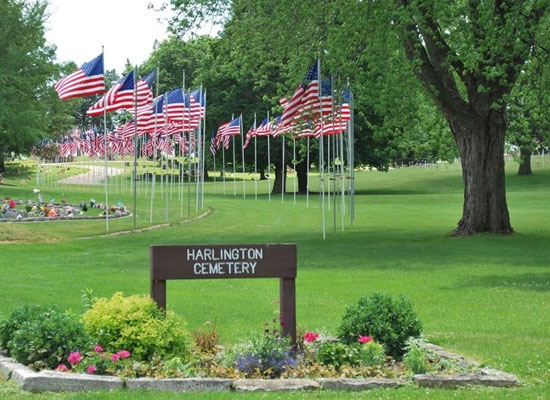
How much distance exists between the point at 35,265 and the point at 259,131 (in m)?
32.1

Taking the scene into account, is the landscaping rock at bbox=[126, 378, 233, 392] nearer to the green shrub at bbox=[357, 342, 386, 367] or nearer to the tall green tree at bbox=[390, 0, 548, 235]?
the green shrub at bbox=[357, 342, 386, 367]

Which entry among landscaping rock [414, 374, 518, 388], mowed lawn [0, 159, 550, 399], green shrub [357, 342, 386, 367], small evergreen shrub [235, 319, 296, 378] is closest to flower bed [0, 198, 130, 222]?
mowed lawn [0, 159, 550, 399]

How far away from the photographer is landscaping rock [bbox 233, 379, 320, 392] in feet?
27.7

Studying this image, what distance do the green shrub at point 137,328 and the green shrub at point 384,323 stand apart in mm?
1687

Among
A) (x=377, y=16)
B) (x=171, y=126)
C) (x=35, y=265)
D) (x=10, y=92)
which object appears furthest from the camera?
(x=10, y=92)

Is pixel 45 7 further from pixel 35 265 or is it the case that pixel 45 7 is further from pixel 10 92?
pixel 35 265

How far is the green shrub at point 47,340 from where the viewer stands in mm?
9031

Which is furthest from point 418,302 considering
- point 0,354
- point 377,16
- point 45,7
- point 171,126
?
point 45,7

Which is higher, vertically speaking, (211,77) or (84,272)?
(211,77)

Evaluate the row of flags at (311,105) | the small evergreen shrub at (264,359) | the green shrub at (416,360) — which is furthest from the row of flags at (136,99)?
the green shrub at (416,360)

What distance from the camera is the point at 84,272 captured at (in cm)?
2022

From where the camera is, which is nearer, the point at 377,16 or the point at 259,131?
the point at 377,16

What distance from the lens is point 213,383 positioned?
852 centimetres

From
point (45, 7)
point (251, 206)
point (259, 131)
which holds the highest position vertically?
point (45, 7)
